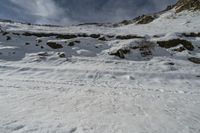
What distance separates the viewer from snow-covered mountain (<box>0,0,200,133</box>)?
7473 millimetres

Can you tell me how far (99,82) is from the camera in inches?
560

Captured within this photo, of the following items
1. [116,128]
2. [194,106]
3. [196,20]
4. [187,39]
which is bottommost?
[194,106]

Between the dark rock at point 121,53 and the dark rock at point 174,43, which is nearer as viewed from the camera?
the dark rock at point 121,53

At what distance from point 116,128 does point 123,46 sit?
14559mm

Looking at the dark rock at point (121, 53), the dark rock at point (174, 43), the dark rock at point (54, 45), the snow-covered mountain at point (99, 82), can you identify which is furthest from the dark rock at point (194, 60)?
the dark rock at point (54, 45)

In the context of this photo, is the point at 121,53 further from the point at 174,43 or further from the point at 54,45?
the point at 54,45

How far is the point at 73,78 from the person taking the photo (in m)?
14.9

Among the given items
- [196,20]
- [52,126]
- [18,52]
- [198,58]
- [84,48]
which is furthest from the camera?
[196,20]

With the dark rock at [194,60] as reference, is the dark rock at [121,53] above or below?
above

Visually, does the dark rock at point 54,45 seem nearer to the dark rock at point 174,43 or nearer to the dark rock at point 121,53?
the dark rock at point 121,53

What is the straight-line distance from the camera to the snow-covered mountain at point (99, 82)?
7.47 metres

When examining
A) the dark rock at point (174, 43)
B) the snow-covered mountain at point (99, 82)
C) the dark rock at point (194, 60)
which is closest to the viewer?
the snow-covered mountain at point (99, 82)

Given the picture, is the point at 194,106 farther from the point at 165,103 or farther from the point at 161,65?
the point at 161,65

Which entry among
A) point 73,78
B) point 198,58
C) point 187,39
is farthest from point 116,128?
point 187,39
